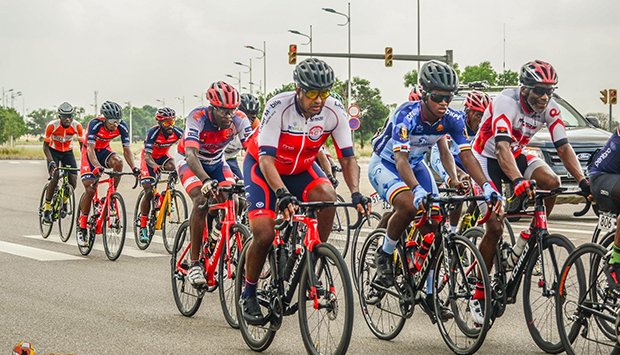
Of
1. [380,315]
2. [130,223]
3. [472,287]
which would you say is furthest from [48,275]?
[130,223]

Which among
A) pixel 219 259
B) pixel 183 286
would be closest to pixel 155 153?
pixel 183 286

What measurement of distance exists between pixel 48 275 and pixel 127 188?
21.1 m

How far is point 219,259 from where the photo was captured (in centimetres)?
890

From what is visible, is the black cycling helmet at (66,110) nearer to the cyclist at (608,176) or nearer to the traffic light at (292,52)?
the cyclist at (608,176)

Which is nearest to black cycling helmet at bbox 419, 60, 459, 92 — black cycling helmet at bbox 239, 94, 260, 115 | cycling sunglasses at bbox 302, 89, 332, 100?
cycling sunglasses at bbox 302, 89, 332, 100

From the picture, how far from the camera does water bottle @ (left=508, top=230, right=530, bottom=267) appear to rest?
25.1ft

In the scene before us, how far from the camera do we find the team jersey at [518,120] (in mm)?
8461

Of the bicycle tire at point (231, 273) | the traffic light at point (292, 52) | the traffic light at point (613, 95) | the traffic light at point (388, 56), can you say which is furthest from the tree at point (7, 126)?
the bicycle tire at point (231, 273)

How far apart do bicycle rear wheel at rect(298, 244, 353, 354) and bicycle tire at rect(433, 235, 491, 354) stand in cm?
106

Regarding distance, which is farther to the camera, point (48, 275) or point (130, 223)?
point (130, 223)

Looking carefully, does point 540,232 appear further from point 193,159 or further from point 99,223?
point 99,223

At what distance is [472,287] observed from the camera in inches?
298

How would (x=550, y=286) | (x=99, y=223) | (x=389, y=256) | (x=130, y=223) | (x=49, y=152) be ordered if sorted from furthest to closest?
(x=130, y=223) → (x=49, y=152) → (x=99, y=223) → (x=389, y=256) → (x=550, y=286)

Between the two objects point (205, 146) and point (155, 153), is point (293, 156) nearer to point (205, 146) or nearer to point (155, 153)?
point (205, 146)
